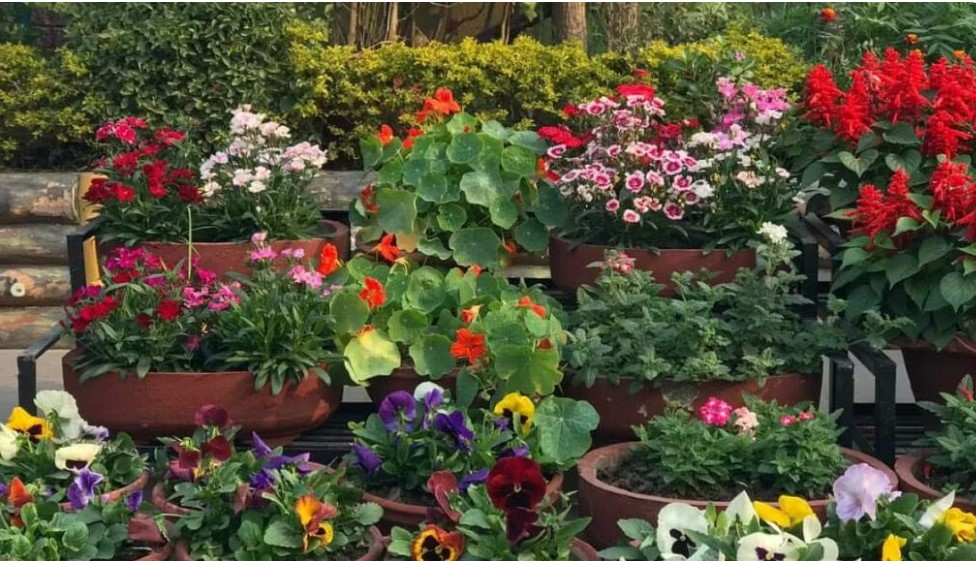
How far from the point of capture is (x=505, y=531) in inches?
90.7

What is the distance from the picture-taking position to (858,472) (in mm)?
2281

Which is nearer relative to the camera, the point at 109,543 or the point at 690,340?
the point at 109,543

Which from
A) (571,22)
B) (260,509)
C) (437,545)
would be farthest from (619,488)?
(571,22)

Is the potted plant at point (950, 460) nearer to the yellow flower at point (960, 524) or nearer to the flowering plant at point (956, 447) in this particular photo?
the flowering plant at point (956, 447)

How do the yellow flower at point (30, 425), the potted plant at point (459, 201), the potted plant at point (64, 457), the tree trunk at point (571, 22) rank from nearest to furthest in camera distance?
the potted plant at point (64, 457)
the yellow flower at point (30, 425)
the potted plant at point (459, 201)
the tree trunk at point (571, 22)

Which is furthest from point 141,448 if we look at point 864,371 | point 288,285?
point 864,371

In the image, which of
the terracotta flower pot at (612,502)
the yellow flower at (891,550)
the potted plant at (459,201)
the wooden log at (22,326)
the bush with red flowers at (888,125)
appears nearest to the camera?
the yellow flower at (891,550)

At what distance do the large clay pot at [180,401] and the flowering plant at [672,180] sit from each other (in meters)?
0.92

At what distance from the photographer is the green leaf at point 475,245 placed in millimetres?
3717

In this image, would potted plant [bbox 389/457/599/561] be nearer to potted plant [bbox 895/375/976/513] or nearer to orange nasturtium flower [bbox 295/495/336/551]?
orange nasturtium flower [bbox 295/495/336/551]

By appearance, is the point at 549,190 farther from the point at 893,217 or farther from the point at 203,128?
the point at 203,128

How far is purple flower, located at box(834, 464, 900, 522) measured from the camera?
2273 millimetres

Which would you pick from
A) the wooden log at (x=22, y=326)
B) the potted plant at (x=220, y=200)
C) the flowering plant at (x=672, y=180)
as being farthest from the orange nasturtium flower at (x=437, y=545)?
the wooden log at (x=22, y=326)

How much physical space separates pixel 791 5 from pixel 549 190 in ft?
15.7
